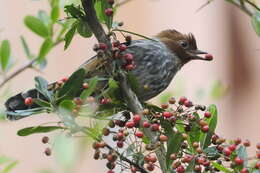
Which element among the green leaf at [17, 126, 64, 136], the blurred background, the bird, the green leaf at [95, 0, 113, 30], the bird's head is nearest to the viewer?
the green leaf at [17, 126, 64, 136]

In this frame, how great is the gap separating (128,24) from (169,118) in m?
7.49

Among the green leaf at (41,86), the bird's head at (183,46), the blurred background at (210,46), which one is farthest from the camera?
the blurred background at (210,46)

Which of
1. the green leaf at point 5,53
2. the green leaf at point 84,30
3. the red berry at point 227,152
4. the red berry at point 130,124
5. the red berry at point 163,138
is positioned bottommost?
the red berry at point 227,152

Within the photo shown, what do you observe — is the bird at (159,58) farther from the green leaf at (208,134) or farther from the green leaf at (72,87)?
the green leaf at (72,87)

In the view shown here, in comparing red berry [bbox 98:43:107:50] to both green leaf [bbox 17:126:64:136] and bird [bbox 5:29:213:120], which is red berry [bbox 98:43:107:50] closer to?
green leaf [bbox 17:126:64:136]

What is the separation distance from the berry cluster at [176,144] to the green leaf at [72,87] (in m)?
0.17

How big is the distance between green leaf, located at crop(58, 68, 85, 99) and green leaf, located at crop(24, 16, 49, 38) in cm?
52

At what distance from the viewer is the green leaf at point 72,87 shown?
8.31ft

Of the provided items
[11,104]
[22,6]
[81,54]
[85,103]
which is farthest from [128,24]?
[85,103]

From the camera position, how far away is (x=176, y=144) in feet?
8.36

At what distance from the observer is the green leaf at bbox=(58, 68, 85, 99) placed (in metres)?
2.53

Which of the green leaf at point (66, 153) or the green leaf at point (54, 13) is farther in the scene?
the green leaf at point (54, 13)

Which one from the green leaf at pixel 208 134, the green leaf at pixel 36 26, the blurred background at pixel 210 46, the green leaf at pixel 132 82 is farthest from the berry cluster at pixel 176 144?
the blurred background at pixel 210 46

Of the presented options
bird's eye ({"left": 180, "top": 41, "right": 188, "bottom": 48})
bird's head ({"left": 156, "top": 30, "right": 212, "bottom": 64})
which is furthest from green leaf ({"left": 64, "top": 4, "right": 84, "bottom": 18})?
bird's eye ({"left": 180, "top": 41, "right": 188, "bottom": 48})
